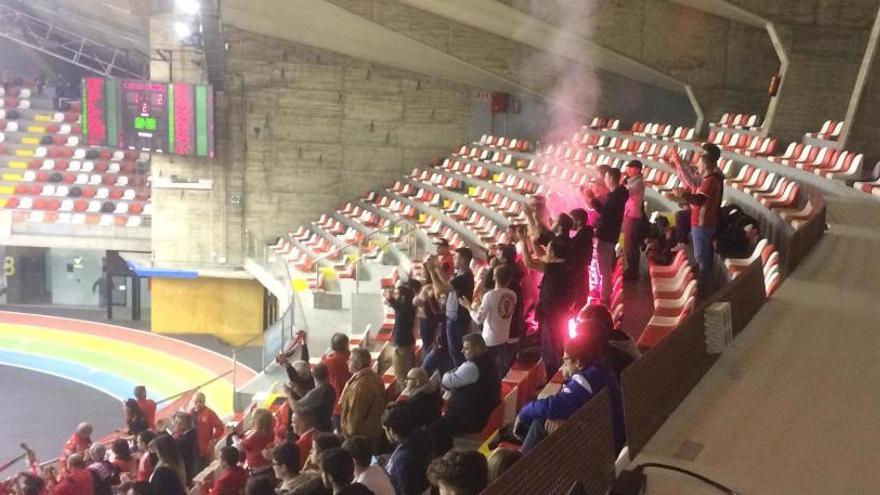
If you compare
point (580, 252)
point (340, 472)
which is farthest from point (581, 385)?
point (580, 252)

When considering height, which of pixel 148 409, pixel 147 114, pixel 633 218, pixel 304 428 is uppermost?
pixel 147 114

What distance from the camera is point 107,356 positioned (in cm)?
1645

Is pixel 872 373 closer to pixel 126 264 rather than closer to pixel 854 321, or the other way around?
pixel 854 321

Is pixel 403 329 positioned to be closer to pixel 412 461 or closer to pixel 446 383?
pixel 446 383

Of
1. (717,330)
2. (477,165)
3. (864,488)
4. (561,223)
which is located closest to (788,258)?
(561,223)

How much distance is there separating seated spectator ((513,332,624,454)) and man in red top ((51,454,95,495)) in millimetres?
4172

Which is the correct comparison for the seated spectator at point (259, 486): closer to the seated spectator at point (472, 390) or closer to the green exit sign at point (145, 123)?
the seated spectator at point (472, 390)

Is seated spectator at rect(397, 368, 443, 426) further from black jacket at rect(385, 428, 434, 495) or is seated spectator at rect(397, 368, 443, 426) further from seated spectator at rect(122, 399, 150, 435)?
seated spectator at rect(122, 399, 150, 435)

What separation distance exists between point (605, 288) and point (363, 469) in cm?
352

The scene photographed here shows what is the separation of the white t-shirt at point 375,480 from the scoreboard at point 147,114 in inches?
576

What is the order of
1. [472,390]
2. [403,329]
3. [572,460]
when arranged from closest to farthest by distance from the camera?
[572,460] → [472,390] → [403,329]

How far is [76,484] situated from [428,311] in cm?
278

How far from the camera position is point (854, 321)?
4762 mm

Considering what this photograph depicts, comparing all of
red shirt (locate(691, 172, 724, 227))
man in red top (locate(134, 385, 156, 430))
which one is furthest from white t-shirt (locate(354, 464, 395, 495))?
man in red top (locate(134, 385, 156, 430))
